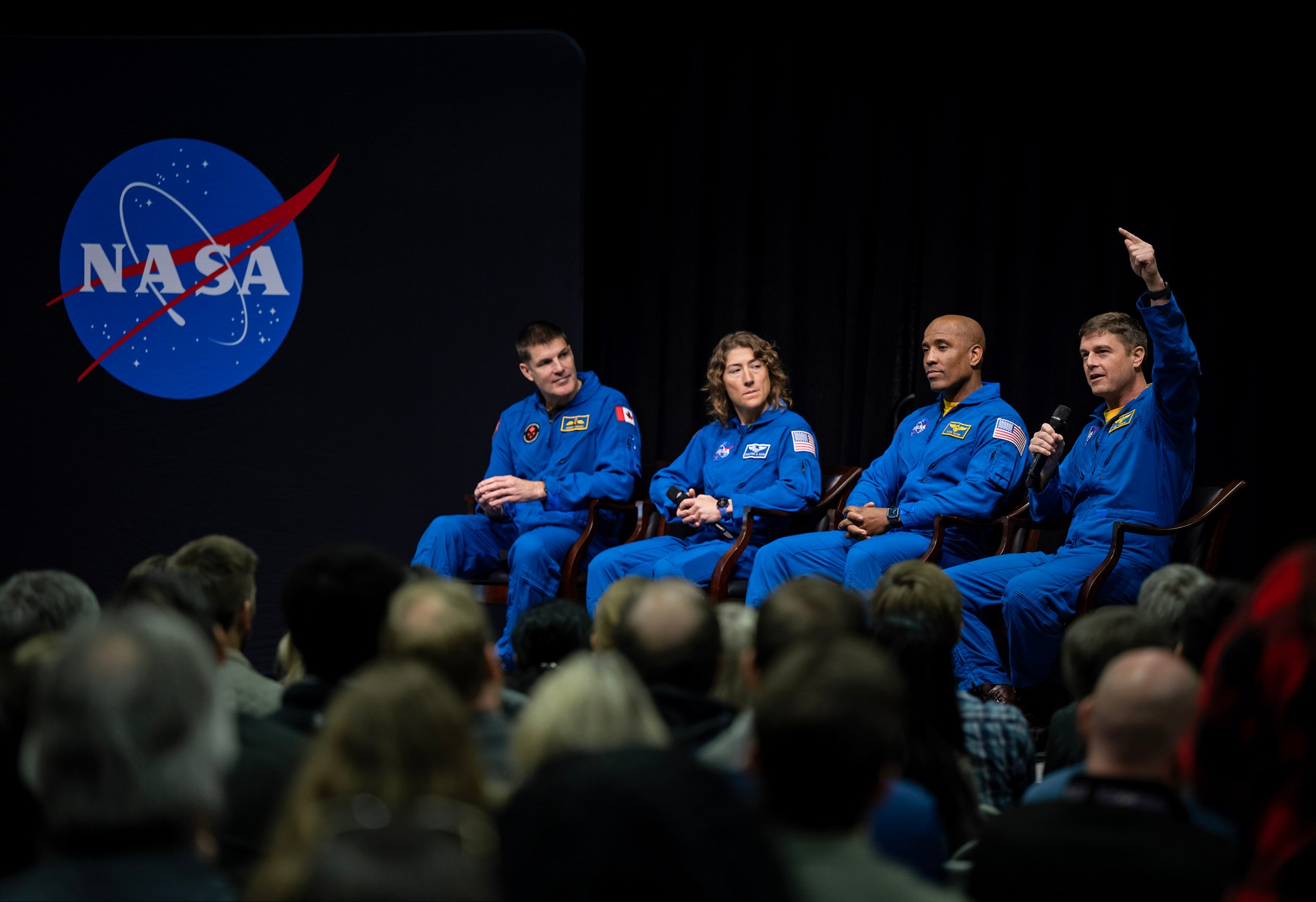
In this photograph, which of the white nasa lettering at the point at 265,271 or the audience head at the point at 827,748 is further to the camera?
the white nasa lettering at the point at 265,271

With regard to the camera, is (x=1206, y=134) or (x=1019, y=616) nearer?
(x=1019, y=616)

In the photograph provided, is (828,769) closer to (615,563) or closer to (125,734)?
(125,734)

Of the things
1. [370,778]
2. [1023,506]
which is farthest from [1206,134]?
[370,778]

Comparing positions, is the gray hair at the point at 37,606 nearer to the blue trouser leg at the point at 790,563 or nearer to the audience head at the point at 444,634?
the audience head at the point at 444,634

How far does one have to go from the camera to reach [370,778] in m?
A: 1.05

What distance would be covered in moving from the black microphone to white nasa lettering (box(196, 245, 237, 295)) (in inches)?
136

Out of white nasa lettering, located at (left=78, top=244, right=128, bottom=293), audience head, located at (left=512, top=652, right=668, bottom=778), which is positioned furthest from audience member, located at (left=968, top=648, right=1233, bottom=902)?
white nasa lettering, located at (left=78, top=244, right=128, bottom=293)

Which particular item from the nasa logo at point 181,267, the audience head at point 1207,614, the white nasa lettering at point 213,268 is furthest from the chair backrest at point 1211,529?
the white nasa lettering at point 213,268

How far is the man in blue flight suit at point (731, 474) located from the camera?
176 inches

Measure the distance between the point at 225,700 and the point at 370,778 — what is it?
3.43ft

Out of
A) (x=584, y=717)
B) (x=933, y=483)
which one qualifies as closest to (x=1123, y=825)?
(x=584, y=717)

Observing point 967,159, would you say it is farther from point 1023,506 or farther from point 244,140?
point 244,140

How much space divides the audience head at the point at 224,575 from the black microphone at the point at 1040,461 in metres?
2.56

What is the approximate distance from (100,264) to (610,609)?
4.03 metres
